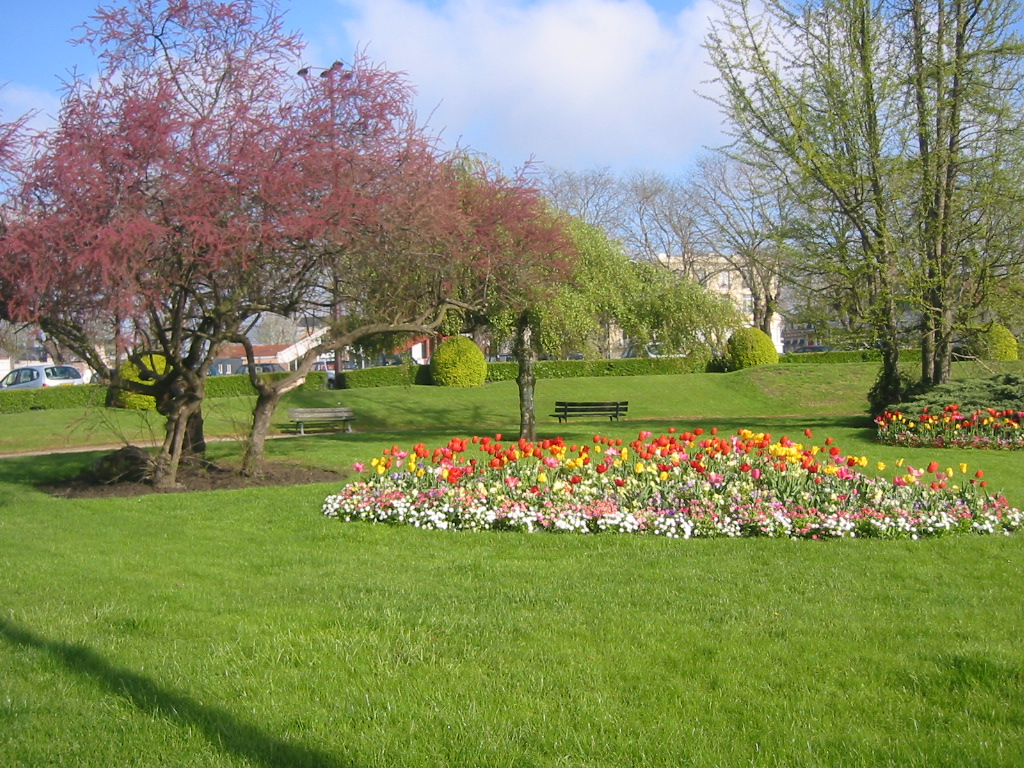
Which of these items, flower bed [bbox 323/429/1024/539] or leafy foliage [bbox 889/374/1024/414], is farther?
leafy foliage [bbox 889/374/1024/414]

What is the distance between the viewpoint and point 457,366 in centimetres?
3195

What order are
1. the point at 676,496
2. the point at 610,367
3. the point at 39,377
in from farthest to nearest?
the point at 610,367
the point at 39,377
the point at 676,496

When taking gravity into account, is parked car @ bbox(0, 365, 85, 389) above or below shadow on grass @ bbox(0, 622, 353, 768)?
above

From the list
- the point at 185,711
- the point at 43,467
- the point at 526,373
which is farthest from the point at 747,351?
the point at 185,711

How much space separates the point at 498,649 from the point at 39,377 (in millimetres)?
32888

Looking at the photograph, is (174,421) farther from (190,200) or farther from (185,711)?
(185,711)

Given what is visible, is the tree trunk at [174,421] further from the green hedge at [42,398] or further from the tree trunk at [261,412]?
the green hedge at [42,398]

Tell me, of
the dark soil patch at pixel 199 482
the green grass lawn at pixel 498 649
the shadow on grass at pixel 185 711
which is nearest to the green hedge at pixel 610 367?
the dark soil patch at pixel 199 482

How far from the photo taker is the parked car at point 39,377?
33.3 metres

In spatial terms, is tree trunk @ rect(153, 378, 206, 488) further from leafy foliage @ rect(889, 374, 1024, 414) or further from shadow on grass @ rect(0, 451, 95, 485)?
leafy foliage @ rect(889, 374, 1024, 414)

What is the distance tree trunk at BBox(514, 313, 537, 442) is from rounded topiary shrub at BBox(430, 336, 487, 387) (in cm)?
1363

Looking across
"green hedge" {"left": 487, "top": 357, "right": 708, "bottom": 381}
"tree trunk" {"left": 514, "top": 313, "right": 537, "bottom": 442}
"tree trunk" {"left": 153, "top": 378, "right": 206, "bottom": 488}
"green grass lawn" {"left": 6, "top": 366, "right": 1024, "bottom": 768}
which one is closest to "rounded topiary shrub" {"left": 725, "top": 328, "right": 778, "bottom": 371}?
"green hedge" {"left": 487, "top": 357, "right": 708, "bottom": 381}

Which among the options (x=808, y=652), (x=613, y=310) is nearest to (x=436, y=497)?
(x=808, y=652)

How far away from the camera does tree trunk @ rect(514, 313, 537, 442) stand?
17469 millimetres
